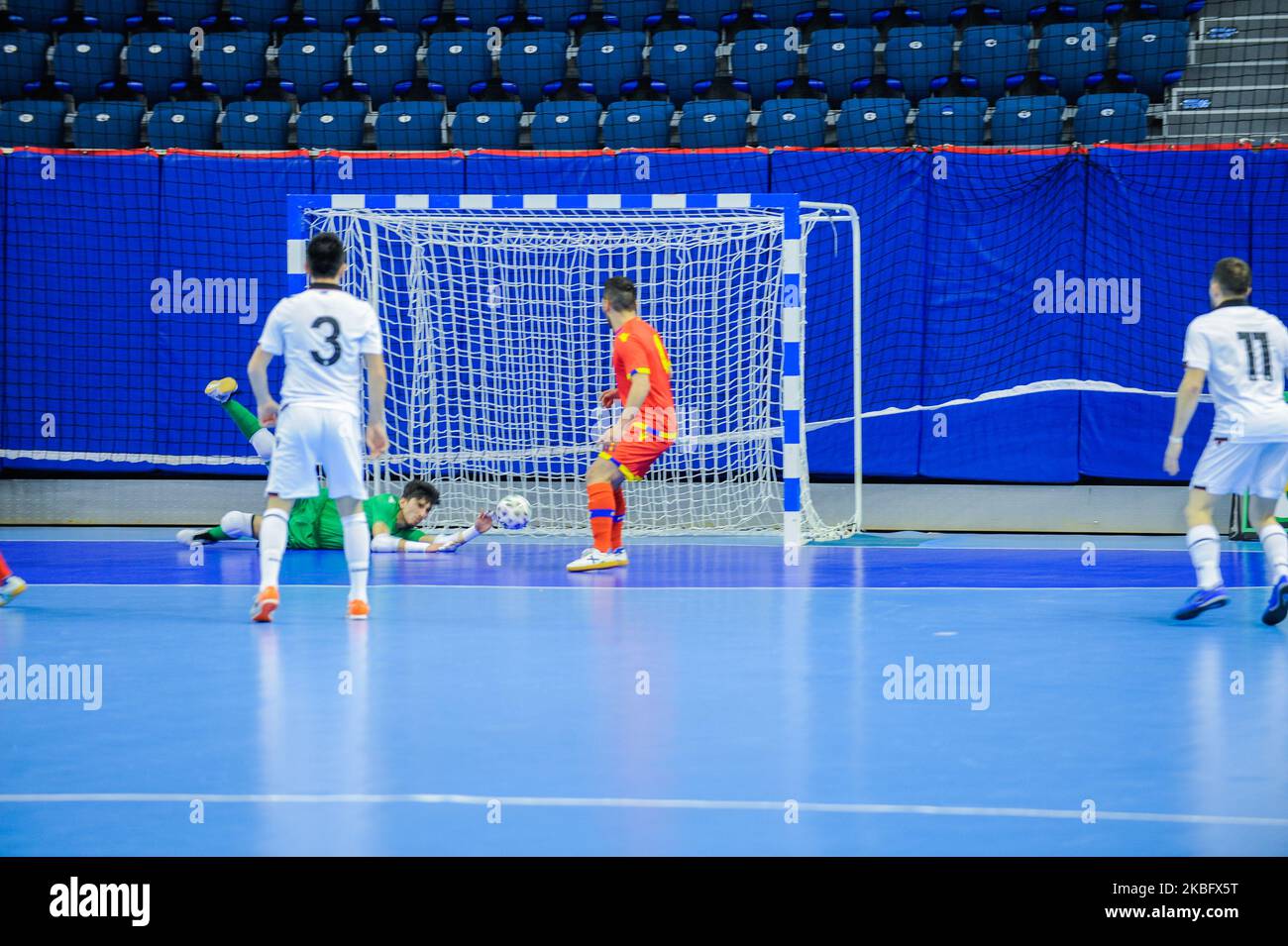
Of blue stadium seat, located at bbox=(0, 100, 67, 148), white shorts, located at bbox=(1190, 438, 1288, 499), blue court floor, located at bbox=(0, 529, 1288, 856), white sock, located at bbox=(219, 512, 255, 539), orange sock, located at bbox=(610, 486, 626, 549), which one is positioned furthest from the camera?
blue stadium seat, located at bbox=(0, 100, 67, 148)

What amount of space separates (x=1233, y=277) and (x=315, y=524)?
6.98m

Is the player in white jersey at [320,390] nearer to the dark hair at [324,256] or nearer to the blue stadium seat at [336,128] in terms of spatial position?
the dark hair at [324,256]

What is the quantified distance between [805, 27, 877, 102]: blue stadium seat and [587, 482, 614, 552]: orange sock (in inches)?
290

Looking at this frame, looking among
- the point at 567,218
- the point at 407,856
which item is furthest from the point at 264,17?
the point at 407,856

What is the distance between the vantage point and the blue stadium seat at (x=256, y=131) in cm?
1554

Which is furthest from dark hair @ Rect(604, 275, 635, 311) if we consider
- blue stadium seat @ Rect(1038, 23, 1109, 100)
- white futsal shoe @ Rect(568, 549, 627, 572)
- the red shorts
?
blue stadium seat @ Rect(1038, 23, 1109, 100)

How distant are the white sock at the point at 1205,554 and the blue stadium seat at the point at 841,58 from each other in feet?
29.6

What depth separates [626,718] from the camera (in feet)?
18.3

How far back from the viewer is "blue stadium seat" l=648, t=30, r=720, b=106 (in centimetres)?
1612

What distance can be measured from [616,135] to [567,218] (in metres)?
3.03

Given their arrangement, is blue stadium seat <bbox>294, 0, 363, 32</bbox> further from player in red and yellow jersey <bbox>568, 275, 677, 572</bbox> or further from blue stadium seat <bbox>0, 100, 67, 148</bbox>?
player in red and yellow jersey <bbox>568, 275, 677, 572</bbox>

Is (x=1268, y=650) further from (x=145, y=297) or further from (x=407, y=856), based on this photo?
(x=145, y=297)

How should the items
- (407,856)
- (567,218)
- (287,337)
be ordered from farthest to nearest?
(567,218) < (287,337) < (407,856)

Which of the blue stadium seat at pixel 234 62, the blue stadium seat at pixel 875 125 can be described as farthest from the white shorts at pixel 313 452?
the blue stadium seat at pixel 234 62
